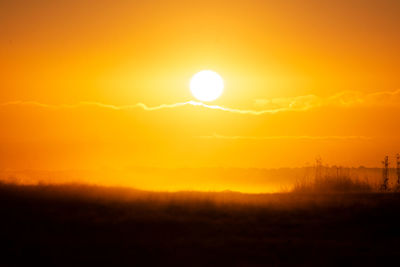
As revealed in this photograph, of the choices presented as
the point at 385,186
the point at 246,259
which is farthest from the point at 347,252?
the point at 385,186

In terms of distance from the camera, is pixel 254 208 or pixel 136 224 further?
pixel 254 208

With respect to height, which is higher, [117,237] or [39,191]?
[39,191]

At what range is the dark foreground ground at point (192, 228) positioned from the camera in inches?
576

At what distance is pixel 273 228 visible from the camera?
18938 millimetres

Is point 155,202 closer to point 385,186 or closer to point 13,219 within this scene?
point 13,219

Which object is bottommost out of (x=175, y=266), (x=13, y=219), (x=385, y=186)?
(x=175, y=266)

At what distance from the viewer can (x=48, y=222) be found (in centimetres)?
1900

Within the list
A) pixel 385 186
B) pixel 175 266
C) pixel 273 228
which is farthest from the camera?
pixel 385 186

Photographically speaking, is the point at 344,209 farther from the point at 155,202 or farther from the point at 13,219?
the point at 13,219

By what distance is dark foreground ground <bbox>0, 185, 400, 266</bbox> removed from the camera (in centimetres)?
1464

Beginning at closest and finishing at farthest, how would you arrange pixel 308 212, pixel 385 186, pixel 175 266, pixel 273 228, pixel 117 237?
1. pixel 175 266
2. pixel 117 237
3. pixel 273 228
4. pixel 308 212
5. pixel 385 186

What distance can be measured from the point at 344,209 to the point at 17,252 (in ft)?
41.5

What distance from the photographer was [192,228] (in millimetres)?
18688

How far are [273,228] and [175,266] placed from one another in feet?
20.4
